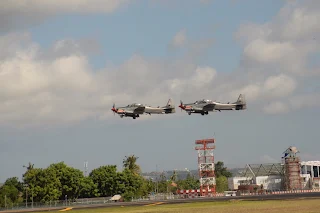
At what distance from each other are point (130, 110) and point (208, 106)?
62.8 ft

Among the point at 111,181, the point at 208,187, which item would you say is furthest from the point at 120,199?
the point at 208,187

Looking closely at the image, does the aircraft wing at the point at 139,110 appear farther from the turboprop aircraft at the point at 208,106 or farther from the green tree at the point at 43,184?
the green tree at the point at 43,184

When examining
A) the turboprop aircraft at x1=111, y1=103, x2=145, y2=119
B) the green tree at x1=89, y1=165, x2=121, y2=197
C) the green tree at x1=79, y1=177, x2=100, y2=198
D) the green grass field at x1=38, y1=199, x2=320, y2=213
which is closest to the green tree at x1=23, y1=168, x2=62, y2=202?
the green tree at x1=79, y1=177, x2=100, y2=198

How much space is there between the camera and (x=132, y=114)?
128375mm

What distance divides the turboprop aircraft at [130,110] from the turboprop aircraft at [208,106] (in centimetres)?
1134

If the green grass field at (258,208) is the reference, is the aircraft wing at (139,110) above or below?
above

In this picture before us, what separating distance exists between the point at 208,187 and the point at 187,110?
72210 mm

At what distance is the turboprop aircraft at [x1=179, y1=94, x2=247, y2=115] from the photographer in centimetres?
13212

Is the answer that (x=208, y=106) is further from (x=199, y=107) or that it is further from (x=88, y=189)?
(x=88, y=189)

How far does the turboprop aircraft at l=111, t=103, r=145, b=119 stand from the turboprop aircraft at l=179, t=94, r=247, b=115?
37.2 feet

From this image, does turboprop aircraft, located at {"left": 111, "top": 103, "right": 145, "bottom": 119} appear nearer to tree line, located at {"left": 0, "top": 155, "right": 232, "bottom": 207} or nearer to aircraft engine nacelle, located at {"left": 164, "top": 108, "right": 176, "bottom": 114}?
aircraft engine nacelle, located at {"left": 164, "top": 108, "right": 176, "bottom": 114}

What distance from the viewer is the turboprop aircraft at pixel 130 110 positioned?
12800cm

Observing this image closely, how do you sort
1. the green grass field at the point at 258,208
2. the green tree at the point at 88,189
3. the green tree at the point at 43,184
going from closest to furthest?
the green grass field at the point at 258,208
the green tree at the point at 43,184
the green tree at the point at 88,189

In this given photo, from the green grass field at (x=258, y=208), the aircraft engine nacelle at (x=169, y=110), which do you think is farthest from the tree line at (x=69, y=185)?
the green grass field at (x=258, y=208)
